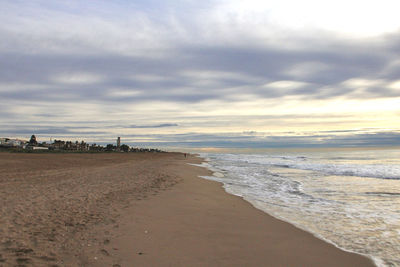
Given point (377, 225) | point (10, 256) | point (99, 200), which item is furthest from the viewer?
point (99, 200)

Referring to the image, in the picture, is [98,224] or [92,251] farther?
[98,224]

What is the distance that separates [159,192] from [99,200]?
3094mm

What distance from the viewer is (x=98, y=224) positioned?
7020 millimetres

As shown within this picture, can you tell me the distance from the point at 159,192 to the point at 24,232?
22.3ft

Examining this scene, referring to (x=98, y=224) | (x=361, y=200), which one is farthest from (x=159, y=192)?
(x=361, y=200)

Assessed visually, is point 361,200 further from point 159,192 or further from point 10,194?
point 10,194

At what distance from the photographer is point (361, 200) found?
12305mm

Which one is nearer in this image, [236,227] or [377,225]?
[236,227]

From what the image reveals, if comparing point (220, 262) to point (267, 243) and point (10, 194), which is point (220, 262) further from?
point (10, 194)

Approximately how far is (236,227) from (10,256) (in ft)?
16.7

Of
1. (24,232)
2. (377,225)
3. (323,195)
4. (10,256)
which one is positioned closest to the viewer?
(10,256)

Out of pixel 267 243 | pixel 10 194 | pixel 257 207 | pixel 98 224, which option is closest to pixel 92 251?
pixel 98 224

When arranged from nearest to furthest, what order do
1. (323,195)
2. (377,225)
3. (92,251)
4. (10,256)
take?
(10,256) → (92,251) → (377,225) → (323,195)

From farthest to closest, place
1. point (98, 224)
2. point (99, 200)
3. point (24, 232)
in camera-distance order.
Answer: point (99, 200)
point (98, 224)
point (24, 232)
